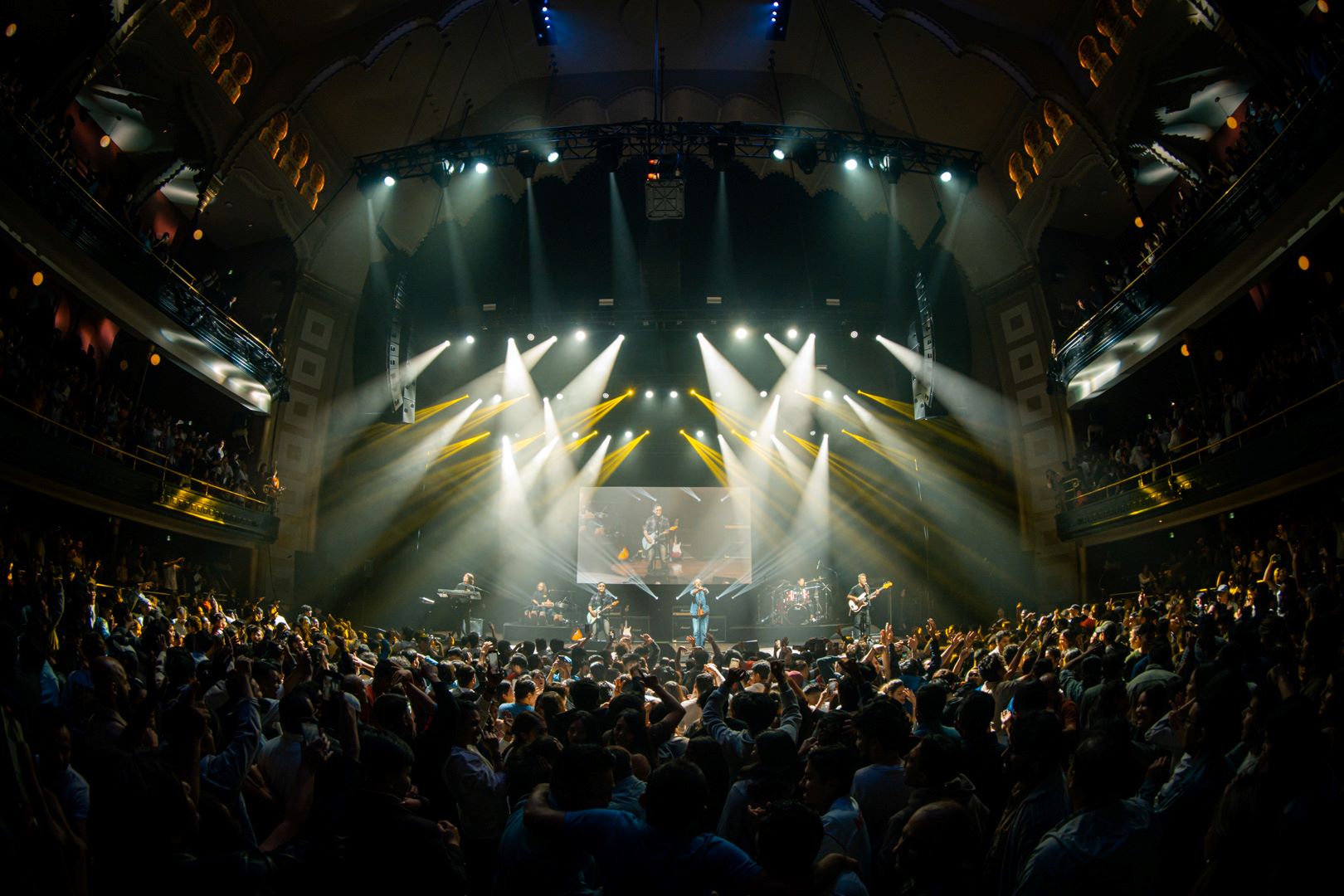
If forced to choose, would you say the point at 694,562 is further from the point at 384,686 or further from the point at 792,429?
the point at 384,686

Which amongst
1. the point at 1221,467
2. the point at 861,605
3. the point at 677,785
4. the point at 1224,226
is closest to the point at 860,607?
the point at 861,605

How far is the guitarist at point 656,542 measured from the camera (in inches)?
945

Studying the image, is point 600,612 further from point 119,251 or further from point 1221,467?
point 1221,467

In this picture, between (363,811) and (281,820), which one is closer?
(363,811)

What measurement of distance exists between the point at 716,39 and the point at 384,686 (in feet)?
64.0

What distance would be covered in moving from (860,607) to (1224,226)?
34.9ft

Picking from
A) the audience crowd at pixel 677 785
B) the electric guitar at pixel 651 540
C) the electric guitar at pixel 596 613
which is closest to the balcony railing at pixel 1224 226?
the audience crowd at pixel 677 785

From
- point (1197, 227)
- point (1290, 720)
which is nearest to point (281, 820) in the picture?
point (1290, 720)

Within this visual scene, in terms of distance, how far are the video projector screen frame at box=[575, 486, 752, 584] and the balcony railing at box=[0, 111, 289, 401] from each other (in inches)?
370

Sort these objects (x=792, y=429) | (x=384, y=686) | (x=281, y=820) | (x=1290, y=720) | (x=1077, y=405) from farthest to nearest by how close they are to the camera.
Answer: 1. (x=792, y=429)
2. (x=1077, y=405)
3. (x=384, y=686)
4. (x=281, y=820)
5. (x=1290, y=720)

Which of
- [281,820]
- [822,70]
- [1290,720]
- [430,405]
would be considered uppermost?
[822,70]

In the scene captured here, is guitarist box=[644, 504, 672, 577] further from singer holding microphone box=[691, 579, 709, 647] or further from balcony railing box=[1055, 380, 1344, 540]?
balcony railing box=[1055, 380, 1344, 540]

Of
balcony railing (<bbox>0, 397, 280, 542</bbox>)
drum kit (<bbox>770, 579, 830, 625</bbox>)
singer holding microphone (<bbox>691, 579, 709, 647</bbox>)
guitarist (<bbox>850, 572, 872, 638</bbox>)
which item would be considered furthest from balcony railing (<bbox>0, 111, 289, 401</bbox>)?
guitarist (<bbox>850, 572, 872, 638</bbox>)

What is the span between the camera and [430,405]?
23.1 m
